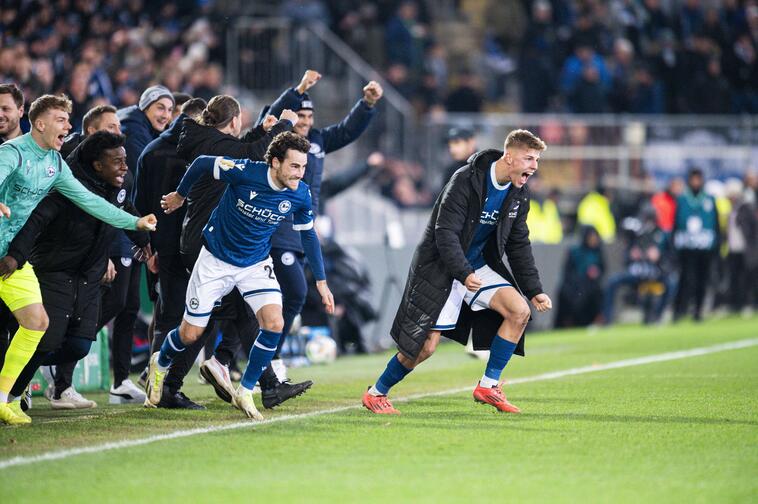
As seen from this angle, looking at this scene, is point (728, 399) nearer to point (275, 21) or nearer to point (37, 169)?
point (37, 169)

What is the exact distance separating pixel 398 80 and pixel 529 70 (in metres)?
3.26

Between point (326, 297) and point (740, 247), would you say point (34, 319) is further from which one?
point (740, 247)

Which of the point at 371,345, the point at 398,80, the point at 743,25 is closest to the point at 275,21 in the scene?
the point at 398,80

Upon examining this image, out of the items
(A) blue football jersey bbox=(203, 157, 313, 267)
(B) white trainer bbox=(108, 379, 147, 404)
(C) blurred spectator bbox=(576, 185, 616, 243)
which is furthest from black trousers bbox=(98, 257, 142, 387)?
(C) blurred spectator bbox=(576, 185, 616, 243)

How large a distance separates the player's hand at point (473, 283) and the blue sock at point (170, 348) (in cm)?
202

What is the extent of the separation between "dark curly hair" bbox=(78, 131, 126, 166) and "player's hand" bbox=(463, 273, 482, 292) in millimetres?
2497

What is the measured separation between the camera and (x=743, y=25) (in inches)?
1095

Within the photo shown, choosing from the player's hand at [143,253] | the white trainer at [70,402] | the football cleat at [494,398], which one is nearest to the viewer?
the football cleat at [494,398]

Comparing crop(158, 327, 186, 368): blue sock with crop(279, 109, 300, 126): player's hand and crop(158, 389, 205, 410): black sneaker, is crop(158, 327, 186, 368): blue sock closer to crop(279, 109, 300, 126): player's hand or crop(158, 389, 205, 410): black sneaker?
crop(158, 389, 205, 410): black sneaker

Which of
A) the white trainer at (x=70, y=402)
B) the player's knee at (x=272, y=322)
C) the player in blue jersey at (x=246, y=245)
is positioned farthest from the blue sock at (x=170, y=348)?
the white trainer at (x=70, y=402)

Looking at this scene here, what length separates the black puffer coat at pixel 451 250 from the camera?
9.02m

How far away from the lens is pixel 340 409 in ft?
31.4

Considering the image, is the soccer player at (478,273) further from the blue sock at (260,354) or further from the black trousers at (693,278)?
the black trousers at (693,278)

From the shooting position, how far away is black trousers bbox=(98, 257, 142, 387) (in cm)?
1048
